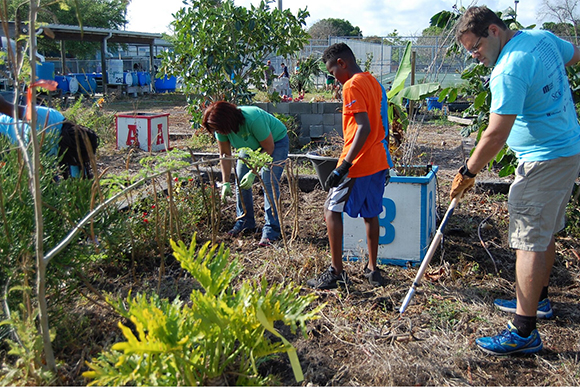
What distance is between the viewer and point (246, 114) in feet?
13.4

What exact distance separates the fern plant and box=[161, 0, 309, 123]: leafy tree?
589 centimetres

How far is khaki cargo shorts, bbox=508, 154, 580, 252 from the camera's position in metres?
2.47

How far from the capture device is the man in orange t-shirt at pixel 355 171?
3.12m

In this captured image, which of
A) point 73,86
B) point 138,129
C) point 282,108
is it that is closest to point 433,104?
point 282,108

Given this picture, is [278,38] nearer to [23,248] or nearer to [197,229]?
[197,229]

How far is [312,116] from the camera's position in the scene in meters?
8.48

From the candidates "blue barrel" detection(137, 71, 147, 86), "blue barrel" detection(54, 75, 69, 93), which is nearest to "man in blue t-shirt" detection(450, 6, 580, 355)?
"blue barrel" detection(54, 75, 69, 93)

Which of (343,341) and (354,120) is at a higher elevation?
(354,120)

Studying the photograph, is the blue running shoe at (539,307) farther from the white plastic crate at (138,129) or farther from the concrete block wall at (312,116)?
the white plastic crate at (138,129)

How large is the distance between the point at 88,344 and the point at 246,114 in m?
2.21

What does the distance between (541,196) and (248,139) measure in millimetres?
2391

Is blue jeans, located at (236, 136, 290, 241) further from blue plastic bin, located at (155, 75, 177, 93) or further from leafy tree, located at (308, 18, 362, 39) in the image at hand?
leafy tree, located at (308, 18, 362, 39)

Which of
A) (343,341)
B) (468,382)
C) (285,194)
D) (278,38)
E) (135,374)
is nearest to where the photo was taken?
(135,374)

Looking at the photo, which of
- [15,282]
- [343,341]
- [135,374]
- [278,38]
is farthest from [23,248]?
[278,38]
